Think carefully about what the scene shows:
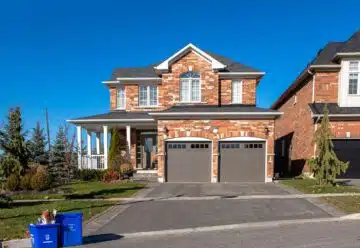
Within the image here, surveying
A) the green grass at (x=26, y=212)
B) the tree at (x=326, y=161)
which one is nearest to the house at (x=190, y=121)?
the tree at (x=326, y=161)

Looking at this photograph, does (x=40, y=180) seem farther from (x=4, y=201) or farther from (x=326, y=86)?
(x=326, y=86)

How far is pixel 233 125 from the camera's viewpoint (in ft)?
57.9

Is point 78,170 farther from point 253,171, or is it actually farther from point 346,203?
point 346,203

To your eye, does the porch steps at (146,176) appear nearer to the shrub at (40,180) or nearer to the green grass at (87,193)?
the green grass at (87,193)

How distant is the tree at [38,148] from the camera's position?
20.8 m

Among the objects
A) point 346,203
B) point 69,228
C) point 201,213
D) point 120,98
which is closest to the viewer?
point 69,228

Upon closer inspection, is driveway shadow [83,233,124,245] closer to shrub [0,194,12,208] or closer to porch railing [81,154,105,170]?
shrub [0,194,12,208]

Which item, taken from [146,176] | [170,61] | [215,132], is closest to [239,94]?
[215,132]

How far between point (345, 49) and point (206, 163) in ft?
35.8

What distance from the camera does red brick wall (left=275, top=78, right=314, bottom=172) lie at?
19.4 meters

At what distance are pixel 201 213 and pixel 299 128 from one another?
14517 millimetres

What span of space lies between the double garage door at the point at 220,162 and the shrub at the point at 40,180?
21.4 feet

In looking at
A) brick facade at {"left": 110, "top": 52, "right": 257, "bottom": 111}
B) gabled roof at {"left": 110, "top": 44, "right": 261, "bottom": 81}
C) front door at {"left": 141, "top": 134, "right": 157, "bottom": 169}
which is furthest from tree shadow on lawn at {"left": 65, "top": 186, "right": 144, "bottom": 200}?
gabled roof at {"left": 110, "top": 44, "right": 261, "bottom": 81}

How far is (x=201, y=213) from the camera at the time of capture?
9.61 metres
